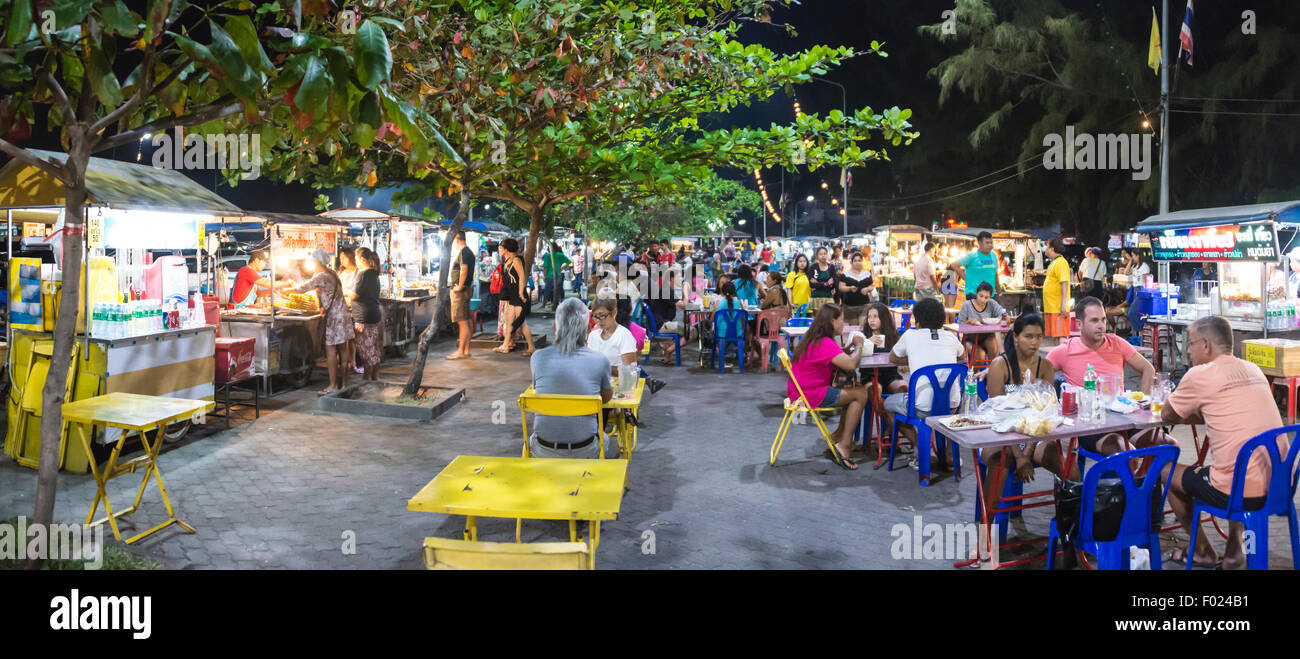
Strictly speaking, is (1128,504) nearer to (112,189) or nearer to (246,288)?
(112,189)

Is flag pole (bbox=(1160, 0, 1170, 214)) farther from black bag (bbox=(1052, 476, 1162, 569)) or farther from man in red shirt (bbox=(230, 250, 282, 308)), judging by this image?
man in red shirt (bbox=(230, 250, 282, 308))

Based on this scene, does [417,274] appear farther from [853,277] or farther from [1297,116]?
[1297,116]

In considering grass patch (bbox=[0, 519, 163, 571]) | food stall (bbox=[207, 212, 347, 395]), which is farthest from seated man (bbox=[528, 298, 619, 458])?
food stall (bbox=[207, 212, 347, 395])

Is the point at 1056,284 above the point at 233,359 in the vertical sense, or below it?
above

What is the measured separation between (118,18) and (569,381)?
10.3 ft

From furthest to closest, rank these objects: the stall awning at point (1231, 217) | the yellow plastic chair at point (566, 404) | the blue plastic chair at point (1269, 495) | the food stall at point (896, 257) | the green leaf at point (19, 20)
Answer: the food stall at point (896, 257), the stall awning at point (1231, 217), the yellow plastic chair at point (566, 404), the blue plastic chair at point (1269, 495), the green leaf at point (19, 20)

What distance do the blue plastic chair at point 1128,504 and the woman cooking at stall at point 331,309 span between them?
26.0 feet

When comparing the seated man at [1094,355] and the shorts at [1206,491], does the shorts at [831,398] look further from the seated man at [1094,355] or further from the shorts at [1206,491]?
the shorts at [1206,491]

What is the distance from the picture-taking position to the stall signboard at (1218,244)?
29.9 ft

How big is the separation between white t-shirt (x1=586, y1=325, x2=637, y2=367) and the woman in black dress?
17.8 ft

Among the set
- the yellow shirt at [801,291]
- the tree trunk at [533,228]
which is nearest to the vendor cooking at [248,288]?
the tree trunk at [533,228]

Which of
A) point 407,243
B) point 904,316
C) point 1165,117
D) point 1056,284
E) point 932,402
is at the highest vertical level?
point 1165,117

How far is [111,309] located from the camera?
6621 mm

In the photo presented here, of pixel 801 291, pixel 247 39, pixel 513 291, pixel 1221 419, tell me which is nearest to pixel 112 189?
pixel 247 39
